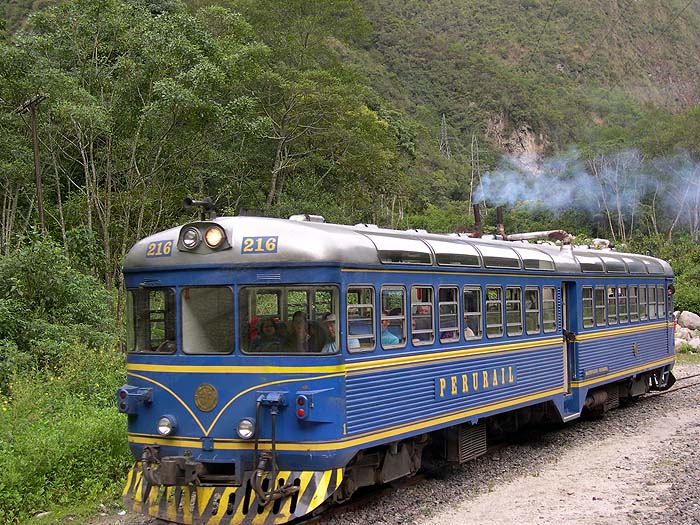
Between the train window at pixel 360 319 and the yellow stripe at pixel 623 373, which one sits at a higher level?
the train window at pixel 360 319

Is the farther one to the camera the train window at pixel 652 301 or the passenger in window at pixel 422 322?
the train window at pixel 652 301

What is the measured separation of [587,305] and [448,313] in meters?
4.61

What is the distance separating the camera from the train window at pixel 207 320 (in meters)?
7.79

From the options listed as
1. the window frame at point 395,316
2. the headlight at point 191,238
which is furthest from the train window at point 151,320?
the window frame at point 395,316

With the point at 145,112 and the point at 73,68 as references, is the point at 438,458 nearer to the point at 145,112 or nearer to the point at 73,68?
the point at 145,112

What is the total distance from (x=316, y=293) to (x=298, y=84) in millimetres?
21126

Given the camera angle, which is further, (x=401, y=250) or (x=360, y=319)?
(x=401, y=250)

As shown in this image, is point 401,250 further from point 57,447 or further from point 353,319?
point 57,447

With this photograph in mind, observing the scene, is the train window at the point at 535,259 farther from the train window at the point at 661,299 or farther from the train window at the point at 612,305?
the train window at the point at 661,299

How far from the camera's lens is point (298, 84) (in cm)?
2781

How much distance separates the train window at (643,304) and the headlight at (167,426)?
10.4 m

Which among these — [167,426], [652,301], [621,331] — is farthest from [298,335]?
[652,301]

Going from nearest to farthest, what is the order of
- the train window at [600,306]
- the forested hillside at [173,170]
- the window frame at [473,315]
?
the window frame at [473,315]
the forested hillside at [173,170]
the train window at [600,306]

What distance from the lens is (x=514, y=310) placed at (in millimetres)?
11008
